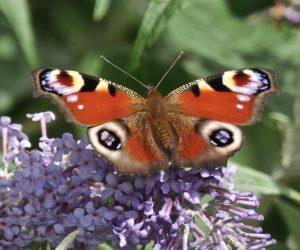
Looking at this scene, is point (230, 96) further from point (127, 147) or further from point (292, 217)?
point (292, 217)

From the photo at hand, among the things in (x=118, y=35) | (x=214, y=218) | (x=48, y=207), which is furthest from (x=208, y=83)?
(x=118, y=35)

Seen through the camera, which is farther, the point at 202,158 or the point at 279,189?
the point at 279,189

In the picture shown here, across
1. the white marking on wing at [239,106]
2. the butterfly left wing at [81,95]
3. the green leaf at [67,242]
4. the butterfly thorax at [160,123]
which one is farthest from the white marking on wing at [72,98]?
the white marking on wing at [239,106]

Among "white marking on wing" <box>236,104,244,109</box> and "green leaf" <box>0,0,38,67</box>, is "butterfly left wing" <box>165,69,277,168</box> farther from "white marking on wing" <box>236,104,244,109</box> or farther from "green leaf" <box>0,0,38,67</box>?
"green leaf" <box>0,0,38,67</box>

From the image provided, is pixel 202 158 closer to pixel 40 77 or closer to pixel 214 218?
pixel 214 218

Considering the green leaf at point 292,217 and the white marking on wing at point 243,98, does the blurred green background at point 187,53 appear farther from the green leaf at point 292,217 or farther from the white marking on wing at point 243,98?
the white marking on wing at point 243,98
